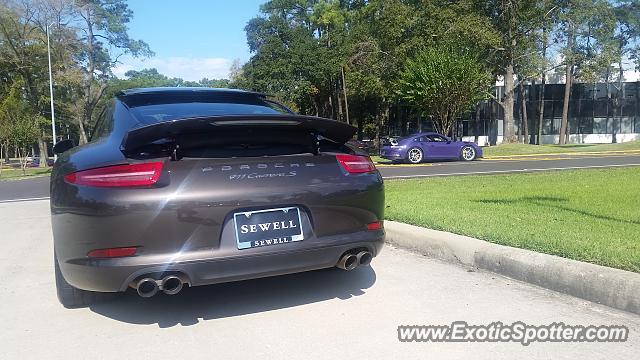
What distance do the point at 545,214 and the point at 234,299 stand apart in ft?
12.8

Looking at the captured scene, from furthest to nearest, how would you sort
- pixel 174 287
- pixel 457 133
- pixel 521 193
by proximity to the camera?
1. pixel 457 133
2. pixel 521 193
3. pixel 174 287

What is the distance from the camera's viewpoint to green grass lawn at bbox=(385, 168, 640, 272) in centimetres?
445

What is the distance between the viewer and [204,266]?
3.28m

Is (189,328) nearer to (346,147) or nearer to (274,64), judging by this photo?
(346,147)

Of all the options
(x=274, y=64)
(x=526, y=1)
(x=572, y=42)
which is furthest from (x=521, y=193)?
(x=572, y=42)

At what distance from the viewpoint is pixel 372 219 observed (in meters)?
3.90

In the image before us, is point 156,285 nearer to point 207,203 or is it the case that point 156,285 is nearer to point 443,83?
point 207,203

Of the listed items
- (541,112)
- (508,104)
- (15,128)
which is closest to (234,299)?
(15,128)

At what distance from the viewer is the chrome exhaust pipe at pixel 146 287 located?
10.6 ft

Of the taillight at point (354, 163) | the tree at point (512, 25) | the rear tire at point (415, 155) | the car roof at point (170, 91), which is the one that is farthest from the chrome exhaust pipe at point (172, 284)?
the tree at point (512, 25)

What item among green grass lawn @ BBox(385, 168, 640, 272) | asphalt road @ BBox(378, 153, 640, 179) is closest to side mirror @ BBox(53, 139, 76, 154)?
green grass lawn @ BBox(385, 168, 640, 272)

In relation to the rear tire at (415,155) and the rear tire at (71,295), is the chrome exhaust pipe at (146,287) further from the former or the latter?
the rear tire at (415,155)

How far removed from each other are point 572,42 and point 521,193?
124 feet

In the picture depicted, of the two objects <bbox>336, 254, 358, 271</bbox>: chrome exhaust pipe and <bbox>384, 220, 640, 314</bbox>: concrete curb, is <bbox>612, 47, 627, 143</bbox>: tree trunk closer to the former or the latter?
<bbox>384, 220, 640, 314</bbox>: concrete curb
